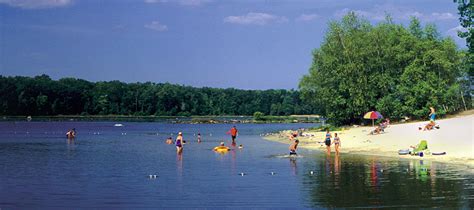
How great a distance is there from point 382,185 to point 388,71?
5862cm

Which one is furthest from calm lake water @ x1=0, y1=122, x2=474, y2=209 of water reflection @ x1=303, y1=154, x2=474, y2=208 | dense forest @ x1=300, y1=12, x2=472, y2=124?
dense forest @ x1=300, y1=12, x2=472, y2=124

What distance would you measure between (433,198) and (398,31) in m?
65.0

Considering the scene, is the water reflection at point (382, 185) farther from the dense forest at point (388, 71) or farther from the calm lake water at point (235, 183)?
the dense forest at point (388, 71)

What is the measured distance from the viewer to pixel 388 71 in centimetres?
8588

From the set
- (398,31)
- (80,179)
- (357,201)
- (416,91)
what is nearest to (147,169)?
(80,179)

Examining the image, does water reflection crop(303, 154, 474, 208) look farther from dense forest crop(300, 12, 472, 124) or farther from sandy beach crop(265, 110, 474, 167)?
dense forest crop(300, 12, 472, 124)

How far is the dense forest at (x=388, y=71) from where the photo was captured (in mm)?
81438

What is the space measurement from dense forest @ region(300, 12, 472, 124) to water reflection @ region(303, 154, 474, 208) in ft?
138

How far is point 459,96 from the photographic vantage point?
289ft

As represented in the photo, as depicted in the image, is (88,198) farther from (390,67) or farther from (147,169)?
(390,67)

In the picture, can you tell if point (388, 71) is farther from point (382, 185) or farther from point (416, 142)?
point (382, 185)

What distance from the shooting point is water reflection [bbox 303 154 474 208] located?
2447 centimetres

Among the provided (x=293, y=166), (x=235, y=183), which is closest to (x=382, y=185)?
(x=235, y=183)

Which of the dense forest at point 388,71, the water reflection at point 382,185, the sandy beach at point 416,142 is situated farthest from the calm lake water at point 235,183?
the dense forest at point 388,71
